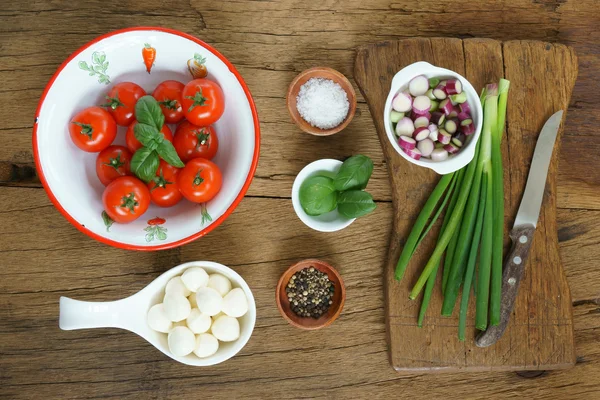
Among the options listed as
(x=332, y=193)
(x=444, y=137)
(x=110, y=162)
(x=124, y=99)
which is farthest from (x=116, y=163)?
(x=444, y=137)

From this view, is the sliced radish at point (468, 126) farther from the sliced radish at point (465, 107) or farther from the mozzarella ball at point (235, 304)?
the mozzarella ball at point (235, 304)

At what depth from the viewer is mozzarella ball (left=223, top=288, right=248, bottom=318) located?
47.2 inches

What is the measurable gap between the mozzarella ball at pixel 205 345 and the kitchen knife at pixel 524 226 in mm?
601

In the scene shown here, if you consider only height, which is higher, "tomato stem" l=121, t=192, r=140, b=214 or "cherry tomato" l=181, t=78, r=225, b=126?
"cherry tomato" l=181, t=78, r=225, b=126

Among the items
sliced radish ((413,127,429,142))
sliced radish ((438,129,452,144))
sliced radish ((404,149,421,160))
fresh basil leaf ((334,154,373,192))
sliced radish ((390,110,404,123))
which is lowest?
fresh basil leaf ((334,154,373,192))

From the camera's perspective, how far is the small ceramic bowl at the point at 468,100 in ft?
3.85

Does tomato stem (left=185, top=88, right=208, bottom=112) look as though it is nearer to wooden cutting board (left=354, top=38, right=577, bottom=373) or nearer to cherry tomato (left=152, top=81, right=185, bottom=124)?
cherry tomato (left=152, top=81, right=185, bottom=124)

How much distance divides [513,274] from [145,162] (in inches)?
33.5

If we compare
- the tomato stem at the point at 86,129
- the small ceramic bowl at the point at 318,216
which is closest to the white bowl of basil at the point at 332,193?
the small ceramic bowl at the point at 318,216

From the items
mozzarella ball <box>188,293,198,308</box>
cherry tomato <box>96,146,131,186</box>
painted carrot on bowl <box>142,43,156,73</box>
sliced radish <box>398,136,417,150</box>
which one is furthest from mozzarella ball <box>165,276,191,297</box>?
sliced radish <box>398,136,417,150</box>

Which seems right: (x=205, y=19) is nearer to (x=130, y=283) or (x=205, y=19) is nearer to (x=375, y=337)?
(x=130, y=283)

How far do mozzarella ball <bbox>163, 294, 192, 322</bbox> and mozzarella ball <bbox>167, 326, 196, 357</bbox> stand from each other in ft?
0.08

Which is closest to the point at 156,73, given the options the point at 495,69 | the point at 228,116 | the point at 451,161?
the point at 228,116

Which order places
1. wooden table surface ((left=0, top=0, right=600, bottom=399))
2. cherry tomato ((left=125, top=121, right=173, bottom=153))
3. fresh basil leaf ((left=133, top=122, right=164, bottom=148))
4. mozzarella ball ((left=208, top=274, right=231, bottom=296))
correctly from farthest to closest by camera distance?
wooden table surface ((left=0, top=0, right=600, bottom=399)) < mozzarella ball ((left=208, top=274, right=231, bottom=296)) < cherry tomato ((left=125, top=121, right=173, bottom=153)) < fresh basil leaf ((left=133, top=122, right=164, bottom=148))
